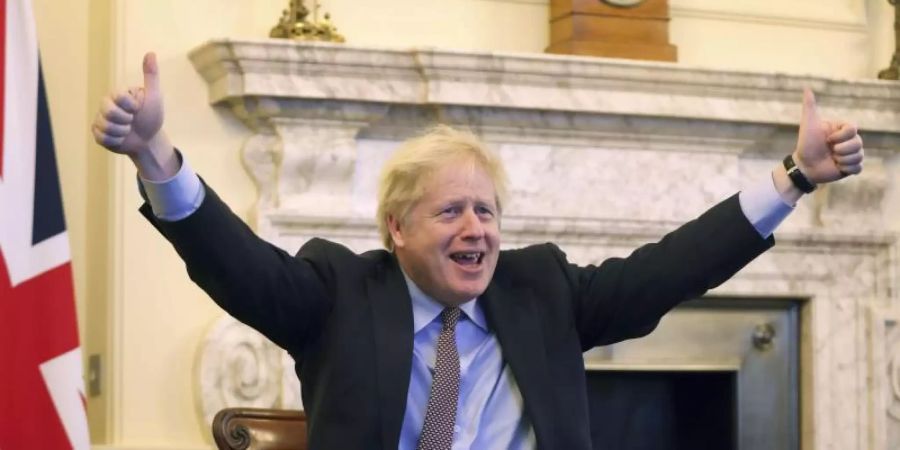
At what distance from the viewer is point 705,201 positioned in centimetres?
391

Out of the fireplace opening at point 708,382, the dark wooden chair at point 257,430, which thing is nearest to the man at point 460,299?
the dark wooden chair at point 257,430

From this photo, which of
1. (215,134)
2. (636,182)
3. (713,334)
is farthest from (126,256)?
(713,334)

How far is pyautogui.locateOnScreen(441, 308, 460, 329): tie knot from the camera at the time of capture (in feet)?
7.46

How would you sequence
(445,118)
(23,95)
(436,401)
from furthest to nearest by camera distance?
(445,118) < (23,95) < (436,401)

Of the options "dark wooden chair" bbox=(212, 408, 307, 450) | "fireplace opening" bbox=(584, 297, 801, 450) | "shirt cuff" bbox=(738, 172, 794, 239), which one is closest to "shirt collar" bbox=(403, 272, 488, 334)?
"shirt cuff" bbox=(738, 172, 794, 239)

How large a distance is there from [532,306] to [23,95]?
1298 millimetres

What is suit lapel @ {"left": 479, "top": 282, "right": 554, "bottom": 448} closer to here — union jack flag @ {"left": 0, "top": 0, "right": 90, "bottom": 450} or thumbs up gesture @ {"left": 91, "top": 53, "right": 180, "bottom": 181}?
thumbs up gesture @ {"left": 91, "top": 53, "right": 180, "bottom": 181}

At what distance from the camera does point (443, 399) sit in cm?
218

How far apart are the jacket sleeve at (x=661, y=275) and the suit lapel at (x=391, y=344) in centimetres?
27

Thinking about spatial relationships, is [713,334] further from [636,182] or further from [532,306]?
[532,306]

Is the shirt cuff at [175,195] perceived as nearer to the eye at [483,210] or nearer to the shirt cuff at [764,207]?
the eye at [483,210]

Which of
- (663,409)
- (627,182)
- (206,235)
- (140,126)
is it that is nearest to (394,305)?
(206,235)

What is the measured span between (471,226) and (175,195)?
0.48 meters

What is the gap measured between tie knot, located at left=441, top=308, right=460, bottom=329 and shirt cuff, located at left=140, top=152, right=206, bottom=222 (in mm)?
463
